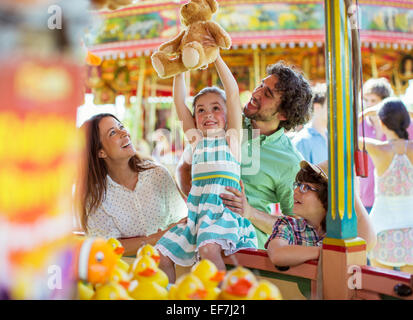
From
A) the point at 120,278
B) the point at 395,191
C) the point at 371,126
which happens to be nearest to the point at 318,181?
the point at 120,278

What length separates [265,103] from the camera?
189cm

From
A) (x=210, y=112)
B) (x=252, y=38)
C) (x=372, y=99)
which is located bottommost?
(x=210, y=112)

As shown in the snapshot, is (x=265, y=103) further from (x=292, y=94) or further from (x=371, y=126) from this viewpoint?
(x=371, y=126)

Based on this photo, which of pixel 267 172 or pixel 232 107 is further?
pixel 267 172

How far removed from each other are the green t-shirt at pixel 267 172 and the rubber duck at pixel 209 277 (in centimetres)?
88

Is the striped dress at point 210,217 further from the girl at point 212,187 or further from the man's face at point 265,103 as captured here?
the man's face at point 265,103

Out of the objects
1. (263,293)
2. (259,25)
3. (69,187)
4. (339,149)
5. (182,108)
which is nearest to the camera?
(69,187)

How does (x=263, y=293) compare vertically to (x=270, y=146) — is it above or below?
below

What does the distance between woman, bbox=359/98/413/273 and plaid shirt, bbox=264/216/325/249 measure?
5.03ft

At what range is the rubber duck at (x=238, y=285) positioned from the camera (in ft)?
2.64

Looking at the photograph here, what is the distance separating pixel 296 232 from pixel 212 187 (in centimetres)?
35

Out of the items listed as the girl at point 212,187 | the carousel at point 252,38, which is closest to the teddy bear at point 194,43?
the girl at point 212,187
